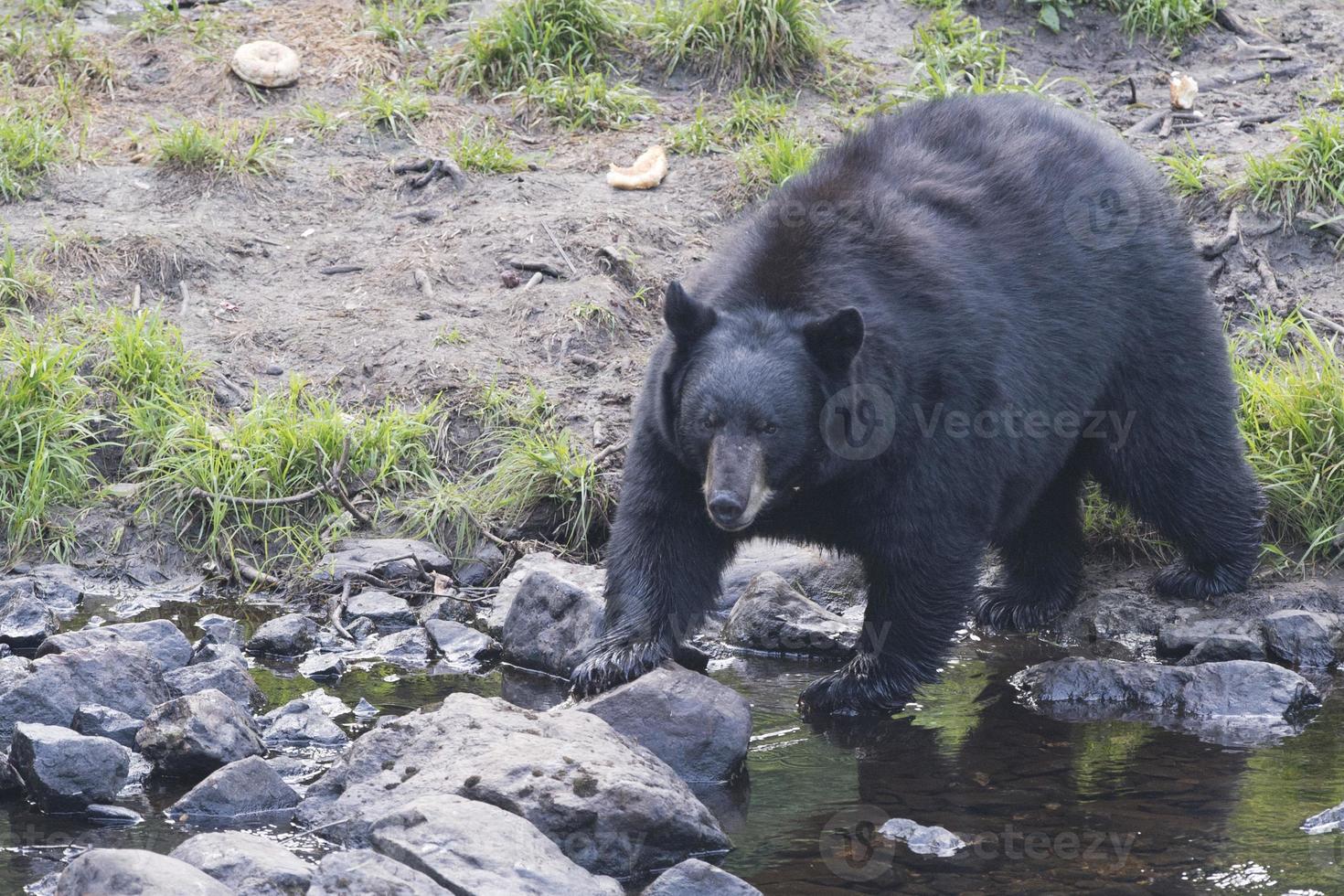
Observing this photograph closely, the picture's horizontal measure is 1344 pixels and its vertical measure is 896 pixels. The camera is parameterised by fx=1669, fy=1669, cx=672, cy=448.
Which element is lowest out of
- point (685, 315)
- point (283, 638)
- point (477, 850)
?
point (283, 638)

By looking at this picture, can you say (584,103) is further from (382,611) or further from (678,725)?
(678,725)

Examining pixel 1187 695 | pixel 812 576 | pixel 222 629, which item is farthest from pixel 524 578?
pixel 1187 695

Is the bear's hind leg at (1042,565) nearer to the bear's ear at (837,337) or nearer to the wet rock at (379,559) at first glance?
the bear's ear at (837,337)

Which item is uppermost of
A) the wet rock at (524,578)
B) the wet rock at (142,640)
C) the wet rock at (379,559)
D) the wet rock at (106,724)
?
the wet rock at (106,724)

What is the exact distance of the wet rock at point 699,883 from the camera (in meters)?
4.28

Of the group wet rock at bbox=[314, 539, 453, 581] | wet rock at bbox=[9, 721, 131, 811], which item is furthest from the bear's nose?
wet rock at bbox=[314, 539, 453, 581]

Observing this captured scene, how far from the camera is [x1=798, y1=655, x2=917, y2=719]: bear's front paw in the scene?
5.90 metres

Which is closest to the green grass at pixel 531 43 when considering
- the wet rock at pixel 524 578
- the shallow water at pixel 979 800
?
the wet rock at pixel 524 578

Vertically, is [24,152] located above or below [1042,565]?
above

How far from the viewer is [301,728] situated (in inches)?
217

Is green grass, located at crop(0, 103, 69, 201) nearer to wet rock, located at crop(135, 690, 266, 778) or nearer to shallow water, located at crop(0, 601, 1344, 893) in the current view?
shallow water, located at crop(0, 601, 1344, 893)

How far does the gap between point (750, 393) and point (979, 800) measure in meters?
1.44

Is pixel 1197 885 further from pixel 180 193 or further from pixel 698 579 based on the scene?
pixel 180 193

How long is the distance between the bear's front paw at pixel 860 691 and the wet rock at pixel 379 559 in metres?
2.11
